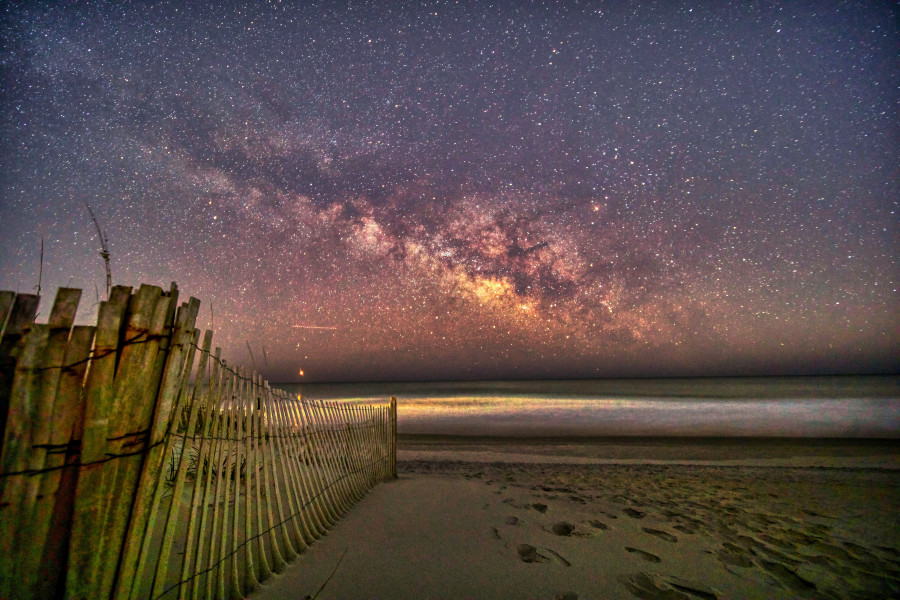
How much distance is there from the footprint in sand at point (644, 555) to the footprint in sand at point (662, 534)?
21.4 inches

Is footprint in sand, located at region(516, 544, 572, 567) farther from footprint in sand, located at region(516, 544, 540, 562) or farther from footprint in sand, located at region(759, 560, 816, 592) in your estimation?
footprint in sand, located at region(759, 560, 816, 592)

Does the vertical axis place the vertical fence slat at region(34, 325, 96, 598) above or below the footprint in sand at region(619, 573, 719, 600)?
above

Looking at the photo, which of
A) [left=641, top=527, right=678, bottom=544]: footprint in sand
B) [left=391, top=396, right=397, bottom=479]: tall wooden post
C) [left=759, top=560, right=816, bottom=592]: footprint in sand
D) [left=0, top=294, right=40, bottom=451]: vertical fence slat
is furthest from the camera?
[left=391, top=396, right=397, bottom=479]: tall wooden post

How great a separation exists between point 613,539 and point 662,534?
2.19 ft

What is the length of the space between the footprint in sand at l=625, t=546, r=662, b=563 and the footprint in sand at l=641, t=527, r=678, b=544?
1.79 ft

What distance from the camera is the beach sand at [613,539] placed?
3.17 metres

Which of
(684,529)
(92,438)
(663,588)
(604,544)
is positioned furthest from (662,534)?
(92,438)

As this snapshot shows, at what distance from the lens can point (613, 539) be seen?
163 inches

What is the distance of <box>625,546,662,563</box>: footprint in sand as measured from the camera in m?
3.68

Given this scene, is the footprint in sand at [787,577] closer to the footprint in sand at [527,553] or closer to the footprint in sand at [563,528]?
the footprint in sand at [563,528]

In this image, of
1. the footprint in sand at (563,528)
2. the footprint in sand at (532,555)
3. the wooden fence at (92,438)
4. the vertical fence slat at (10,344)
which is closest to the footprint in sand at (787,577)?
the footprint in sand at (563,528)

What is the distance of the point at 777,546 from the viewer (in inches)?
164

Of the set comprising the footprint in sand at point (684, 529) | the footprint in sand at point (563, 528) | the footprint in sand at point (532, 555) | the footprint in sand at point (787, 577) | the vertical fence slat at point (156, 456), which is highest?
the vertical fence slat at point (156, 456)

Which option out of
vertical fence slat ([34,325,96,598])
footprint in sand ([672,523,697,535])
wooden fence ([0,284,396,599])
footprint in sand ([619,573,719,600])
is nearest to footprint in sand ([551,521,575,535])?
footprint in sand ([619,573,719,600])
